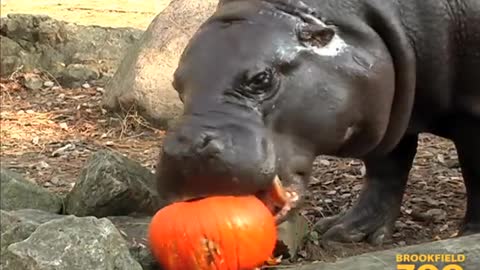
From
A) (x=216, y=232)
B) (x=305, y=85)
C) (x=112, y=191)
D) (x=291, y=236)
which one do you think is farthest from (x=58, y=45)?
(x=216, y=232)

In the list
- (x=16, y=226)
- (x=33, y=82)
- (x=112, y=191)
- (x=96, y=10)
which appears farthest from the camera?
(x=96, y=10)

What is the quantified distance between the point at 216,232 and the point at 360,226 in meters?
1.15

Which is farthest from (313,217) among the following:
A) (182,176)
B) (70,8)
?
(70,8)

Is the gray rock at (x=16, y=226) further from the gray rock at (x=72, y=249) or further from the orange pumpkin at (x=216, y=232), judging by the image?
the orange pumpkin at (x=216, y=232)

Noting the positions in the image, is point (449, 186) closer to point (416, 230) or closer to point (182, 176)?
point (416, 230)

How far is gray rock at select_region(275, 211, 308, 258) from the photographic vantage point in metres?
2.87

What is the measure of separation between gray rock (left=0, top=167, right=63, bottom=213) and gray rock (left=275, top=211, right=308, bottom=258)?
32.0 inches

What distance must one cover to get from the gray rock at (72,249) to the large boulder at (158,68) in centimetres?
234

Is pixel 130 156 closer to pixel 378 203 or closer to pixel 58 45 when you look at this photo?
pixel 378 203

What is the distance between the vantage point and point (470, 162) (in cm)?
296

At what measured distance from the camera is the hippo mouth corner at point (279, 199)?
7.45 feet

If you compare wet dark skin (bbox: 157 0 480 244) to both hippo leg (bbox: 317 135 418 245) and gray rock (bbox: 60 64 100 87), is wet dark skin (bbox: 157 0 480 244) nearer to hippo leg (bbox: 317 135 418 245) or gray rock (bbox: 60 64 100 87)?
hippo leg (bbox: 317 135 418 245)

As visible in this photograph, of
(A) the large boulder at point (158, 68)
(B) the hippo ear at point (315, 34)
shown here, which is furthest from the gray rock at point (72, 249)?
(A) the large boulder at point (158, 68)

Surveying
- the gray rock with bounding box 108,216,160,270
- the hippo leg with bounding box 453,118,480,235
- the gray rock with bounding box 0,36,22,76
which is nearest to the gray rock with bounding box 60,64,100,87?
the gray rock with bounding box 0,36,22,76
